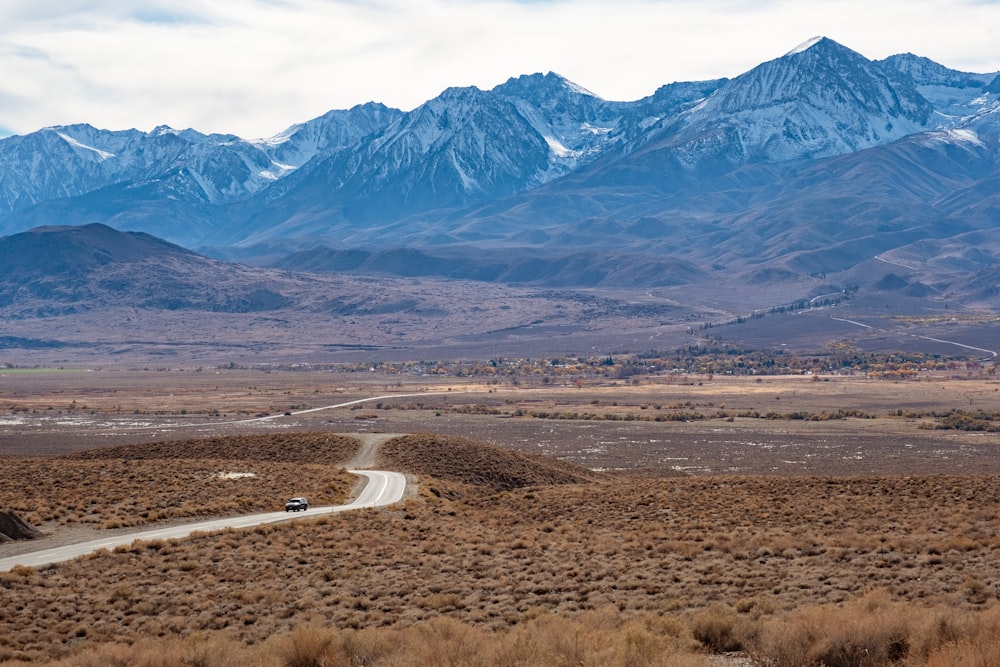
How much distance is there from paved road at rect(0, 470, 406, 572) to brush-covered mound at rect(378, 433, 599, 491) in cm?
399

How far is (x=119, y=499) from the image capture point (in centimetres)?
3472

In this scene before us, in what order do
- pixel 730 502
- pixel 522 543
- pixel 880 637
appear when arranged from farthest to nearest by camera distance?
pixel 730 502 → pixel 522 543 → pixel 880 637

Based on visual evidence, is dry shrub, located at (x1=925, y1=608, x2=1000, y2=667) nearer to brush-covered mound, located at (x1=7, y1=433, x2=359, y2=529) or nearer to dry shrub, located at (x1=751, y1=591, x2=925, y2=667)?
dry shrub, located at (x1=751, y1=591, x2=925, y2=667)

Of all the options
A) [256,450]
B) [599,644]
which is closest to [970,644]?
[599,644]

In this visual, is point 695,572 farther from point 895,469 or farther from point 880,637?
point 895,469

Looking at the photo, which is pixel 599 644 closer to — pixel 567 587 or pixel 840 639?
pixel 840 639

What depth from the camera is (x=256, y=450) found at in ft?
180

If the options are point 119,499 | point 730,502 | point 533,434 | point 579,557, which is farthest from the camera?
point 533,434

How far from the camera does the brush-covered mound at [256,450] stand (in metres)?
53.2

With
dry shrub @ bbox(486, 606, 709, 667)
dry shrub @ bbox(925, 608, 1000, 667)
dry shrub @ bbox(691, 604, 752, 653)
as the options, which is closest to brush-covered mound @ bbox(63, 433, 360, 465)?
dry shrub @ bbox(486, 606, 709, 667)

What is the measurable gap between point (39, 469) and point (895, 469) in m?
39.2

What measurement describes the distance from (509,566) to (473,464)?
86.0ft

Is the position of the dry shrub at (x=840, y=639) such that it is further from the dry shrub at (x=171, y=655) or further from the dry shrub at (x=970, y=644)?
the dry shrub at (x=171, y=655)

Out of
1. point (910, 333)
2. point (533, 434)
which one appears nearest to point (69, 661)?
point (533, 434)
